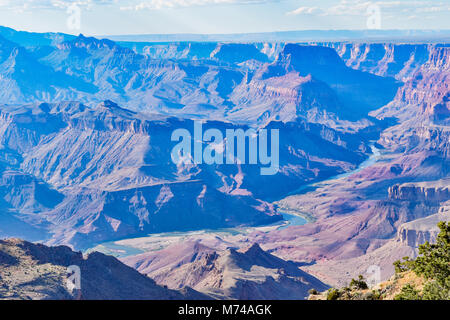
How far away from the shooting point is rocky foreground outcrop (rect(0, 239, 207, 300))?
49.8 m

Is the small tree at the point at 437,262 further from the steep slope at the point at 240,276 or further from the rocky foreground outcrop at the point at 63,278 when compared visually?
the steep slope at the point at 240,276

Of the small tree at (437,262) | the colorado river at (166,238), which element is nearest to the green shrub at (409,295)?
the small tree at (437,262)

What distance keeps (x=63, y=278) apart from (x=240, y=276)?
85.0 feet

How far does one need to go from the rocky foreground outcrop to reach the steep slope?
26.5 ft

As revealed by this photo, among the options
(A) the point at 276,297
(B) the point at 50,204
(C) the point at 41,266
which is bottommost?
(A) the point at 276,297

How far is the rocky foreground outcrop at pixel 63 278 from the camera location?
163 feet

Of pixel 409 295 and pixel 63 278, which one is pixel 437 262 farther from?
pixel 63 278

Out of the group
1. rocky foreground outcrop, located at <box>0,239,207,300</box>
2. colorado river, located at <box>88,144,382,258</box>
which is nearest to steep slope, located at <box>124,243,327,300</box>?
rocky foreground outcrop, located at <box>0,239,207,300</box>

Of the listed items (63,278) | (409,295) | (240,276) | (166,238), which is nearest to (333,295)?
(409,295)

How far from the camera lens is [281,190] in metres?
174

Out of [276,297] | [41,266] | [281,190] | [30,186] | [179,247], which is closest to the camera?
[41,266]
